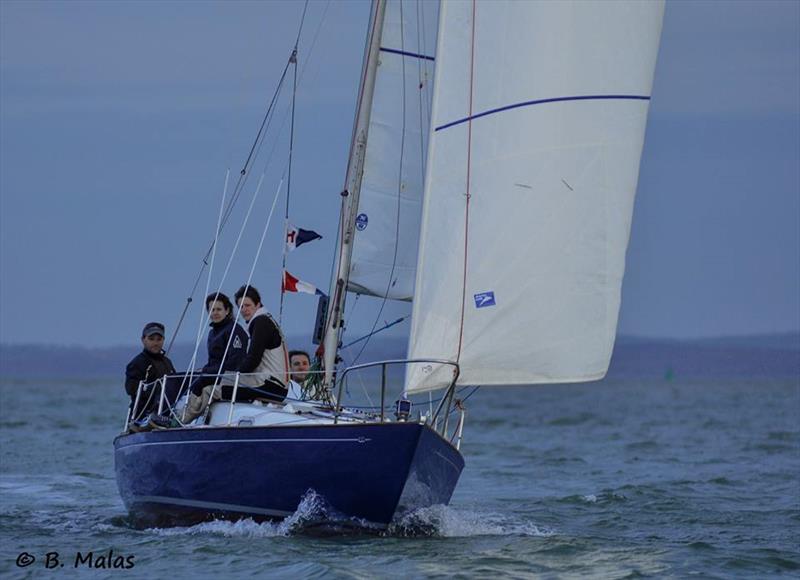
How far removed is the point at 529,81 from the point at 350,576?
4.43 meters

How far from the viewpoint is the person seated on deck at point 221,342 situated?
15.2 m

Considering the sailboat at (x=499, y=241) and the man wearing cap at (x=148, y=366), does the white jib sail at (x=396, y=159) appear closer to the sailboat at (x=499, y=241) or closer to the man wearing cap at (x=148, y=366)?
the man wearing cap at (x=148, y=366)

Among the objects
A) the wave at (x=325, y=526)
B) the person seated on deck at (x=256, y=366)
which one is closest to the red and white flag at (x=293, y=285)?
the person seated on deck at (x=256, y=366)

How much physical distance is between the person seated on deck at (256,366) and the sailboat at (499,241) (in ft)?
2.39

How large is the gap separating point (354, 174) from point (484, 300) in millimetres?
3332

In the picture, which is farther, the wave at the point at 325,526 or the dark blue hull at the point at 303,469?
the wave at the point at 325,526

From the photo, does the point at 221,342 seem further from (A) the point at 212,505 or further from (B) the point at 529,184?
(B) the point at 529,184

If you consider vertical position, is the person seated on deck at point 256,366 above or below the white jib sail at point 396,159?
below

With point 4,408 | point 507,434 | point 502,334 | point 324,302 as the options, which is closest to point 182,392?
point 324,302

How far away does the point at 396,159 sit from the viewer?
55.7 feet

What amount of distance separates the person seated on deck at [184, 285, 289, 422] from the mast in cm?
122

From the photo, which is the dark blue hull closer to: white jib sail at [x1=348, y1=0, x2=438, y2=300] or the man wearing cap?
the man wearing cap

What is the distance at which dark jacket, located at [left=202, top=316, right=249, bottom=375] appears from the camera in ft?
50.0

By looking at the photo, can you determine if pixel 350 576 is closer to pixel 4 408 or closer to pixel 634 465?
pixel 634 465
